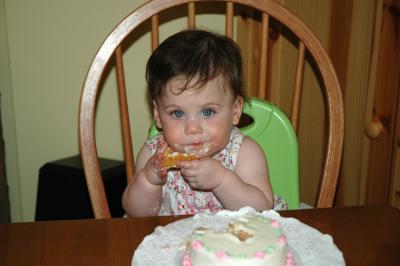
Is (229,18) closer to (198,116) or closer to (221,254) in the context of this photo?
(198,116)

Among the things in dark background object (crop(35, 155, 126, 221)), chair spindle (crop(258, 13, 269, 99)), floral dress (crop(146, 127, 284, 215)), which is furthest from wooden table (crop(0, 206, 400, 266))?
dark background object (crop(35, 155, 126, 221))

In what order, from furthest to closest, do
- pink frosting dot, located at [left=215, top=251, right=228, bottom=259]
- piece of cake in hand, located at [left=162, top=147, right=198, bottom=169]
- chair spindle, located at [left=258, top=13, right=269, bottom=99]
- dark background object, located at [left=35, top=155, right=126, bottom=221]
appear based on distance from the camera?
dark background object, located at [left=35, top=155, right=126, bottom=221], chair spindle, located at [left=258, top=13, right=269, bottom=99], piece of cake in hand, located at [left=162, top=147, right=198, bottom=169], pink frosting dot, located at [left=215, top=251, right=228, bottom=259]

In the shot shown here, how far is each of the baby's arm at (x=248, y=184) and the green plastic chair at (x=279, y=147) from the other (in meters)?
0.06

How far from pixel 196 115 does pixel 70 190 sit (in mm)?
918

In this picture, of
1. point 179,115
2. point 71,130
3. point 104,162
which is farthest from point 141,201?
point 71,130

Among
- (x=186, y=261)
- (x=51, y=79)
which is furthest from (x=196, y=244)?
(x=51, y=79)

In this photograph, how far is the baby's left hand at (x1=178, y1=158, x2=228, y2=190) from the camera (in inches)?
39.6

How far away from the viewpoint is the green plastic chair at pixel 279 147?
4.02ft

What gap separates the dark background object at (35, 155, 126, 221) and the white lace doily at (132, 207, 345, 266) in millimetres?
1021

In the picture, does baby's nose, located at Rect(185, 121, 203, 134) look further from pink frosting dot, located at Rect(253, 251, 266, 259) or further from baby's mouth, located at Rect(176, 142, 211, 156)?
pink frosting dot, located at Rect(253, 251, 266, 259)

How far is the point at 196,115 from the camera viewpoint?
1.03 m

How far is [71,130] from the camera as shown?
198 centimetres

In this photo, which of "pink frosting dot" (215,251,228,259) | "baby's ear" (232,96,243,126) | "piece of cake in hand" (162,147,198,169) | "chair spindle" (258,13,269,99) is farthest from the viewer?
"chair spindle" (258,13,269,99)

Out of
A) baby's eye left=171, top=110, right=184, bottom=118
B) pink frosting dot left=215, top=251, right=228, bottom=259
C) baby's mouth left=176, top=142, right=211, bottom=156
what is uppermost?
baby's eye left=171, top=110, right=184, bottom=118
